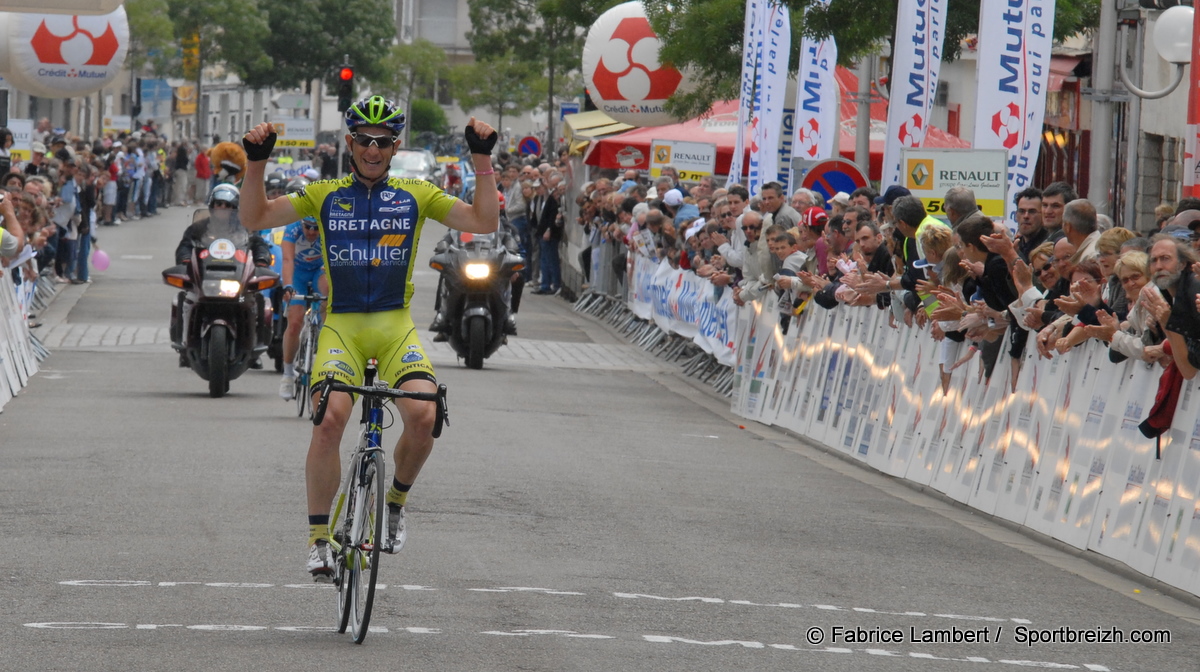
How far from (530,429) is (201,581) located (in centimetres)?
715

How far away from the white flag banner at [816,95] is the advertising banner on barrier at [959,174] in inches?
210

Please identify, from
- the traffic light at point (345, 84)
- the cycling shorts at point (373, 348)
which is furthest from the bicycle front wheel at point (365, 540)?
the traffic light at point (345, 84)

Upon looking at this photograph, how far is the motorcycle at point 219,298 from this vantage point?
17000 millimetres

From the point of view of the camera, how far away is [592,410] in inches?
700

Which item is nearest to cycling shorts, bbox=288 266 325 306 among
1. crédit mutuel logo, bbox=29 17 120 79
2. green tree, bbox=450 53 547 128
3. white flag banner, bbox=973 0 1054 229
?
white flag banner, bbox=973 0 1054 229

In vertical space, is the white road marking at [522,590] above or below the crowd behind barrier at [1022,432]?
below

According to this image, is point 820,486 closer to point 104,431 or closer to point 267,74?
point 104,431

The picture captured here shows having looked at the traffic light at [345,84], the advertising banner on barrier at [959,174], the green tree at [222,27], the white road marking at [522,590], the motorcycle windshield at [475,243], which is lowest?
the white road marking at [522,590]

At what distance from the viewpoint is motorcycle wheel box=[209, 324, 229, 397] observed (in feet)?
55.3

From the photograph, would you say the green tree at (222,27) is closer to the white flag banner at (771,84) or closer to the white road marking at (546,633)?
the white flag banner at (771,84)

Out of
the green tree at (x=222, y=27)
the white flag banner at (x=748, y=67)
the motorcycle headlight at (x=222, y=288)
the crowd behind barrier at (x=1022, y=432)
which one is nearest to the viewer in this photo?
the crowd behind barrier at (x=1022, y=432)

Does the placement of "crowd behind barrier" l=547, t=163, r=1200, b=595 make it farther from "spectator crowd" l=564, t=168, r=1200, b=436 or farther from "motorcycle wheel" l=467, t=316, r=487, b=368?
"motorcycle wheel" l=467, t=316, r=487, b=368

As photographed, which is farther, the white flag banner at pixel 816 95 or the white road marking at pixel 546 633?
the white flag banner at pixel 816 95

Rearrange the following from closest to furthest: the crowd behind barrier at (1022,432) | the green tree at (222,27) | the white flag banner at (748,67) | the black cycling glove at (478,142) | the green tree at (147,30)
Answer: the black cycling glove at (478,142) < the crowd behind barrier at (1022,432) < the white flag banner at (748,67) < the green tree at (147,30) < the green tree at (222,27)
